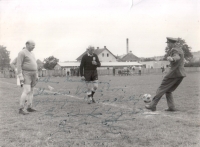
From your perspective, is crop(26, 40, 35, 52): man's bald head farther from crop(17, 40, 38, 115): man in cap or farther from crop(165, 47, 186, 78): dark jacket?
crop(165, 47, 186, 78): dark jacket

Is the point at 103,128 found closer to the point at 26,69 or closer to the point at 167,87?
the point at 167,87

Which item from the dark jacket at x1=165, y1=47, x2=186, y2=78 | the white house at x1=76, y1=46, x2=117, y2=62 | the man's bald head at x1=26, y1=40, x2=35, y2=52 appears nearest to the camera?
the dark jacket at x1=165, y1=47, x2=186, y2=78

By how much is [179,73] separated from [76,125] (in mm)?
2940

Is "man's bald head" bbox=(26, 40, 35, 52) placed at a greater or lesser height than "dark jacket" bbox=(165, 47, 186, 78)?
greater

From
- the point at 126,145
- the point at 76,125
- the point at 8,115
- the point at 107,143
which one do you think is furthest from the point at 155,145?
the point at 8,115

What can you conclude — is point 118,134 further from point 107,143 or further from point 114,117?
point 114,117

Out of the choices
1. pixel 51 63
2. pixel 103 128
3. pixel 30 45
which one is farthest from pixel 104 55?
pixel 103 128

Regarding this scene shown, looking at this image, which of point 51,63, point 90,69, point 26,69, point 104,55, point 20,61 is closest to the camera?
point 20,61

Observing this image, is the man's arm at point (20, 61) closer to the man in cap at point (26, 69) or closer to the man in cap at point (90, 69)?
the man in cap at point (26, 69)

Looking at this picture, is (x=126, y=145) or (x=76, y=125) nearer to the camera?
(x=126, y=145)

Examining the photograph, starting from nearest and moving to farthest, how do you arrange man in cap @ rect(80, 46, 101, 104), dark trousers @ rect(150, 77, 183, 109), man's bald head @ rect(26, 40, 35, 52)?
dark trousers @ rect(150, 77, 183, 109) < man's bald head @ rect(26, 40, 35, 52) < man in cap @ rect(80, 46, 101, 104)

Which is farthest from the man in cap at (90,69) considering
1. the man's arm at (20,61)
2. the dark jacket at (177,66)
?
the dark jacket at (177,66)

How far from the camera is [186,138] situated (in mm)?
3959

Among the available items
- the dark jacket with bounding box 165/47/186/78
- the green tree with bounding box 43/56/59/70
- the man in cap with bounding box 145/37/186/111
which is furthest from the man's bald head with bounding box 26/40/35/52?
the green tree with bounding box 43/56/59/70
